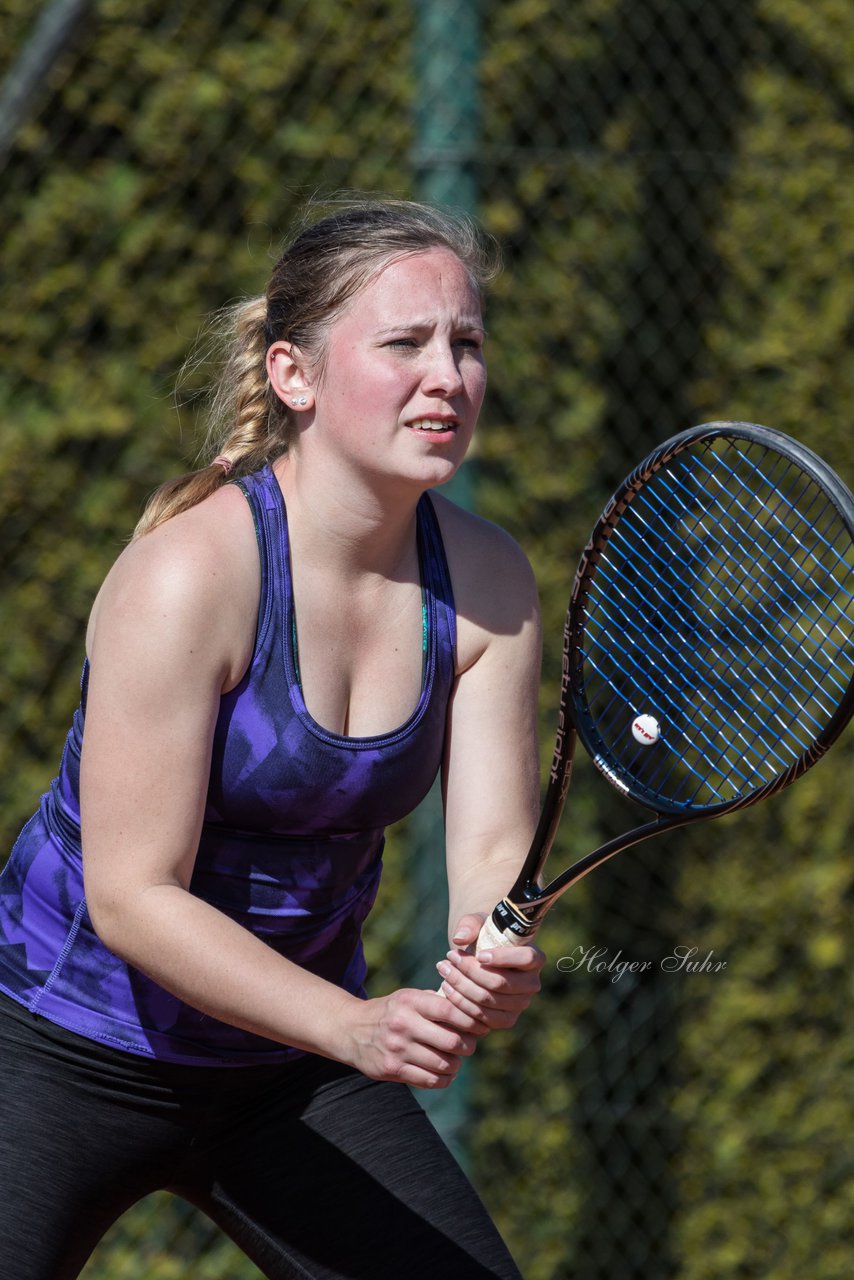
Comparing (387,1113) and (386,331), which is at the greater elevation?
(386,331)

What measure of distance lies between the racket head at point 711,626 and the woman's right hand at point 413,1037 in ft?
1.34

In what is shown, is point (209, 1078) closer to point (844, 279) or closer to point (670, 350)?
point (670, 350)

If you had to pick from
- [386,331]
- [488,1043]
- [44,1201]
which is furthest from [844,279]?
[44,1201]

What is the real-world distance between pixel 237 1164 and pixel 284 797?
0.49m

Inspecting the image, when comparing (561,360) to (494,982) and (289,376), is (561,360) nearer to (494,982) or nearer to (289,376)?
(289,376)

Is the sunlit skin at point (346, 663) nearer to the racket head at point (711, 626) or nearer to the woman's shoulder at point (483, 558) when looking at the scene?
the woman's shoulder at point (483, 558)

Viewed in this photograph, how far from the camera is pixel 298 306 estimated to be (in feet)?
7.06

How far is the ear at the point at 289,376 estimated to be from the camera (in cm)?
213

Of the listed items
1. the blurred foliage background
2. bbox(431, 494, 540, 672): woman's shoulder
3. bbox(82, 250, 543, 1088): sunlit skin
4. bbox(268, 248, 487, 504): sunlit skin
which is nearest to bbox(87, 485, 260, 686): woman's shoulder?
bbox(82, 250, 543, 1088): sunlit skin

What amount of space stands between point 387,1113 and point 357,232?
1149 millimetres

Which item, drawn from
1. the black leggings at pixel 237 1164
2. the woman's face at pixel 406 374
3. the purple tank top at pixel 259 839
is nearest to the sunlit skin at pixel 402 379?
the woman's face at pixel 406 374

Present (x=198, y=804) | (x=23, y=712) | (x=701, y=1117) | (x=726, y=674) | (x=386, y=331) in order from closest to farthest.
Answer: (x=198, y=804)
(x=386, y=331)
(x=726, y=674)
(x=23, y=712)
(x=701, y=1117)

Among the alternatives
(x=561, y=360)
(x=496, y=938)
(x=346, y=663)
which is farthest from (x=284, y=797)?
(x=561, y=360)

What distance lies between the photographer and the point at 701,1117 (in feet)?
12.4
